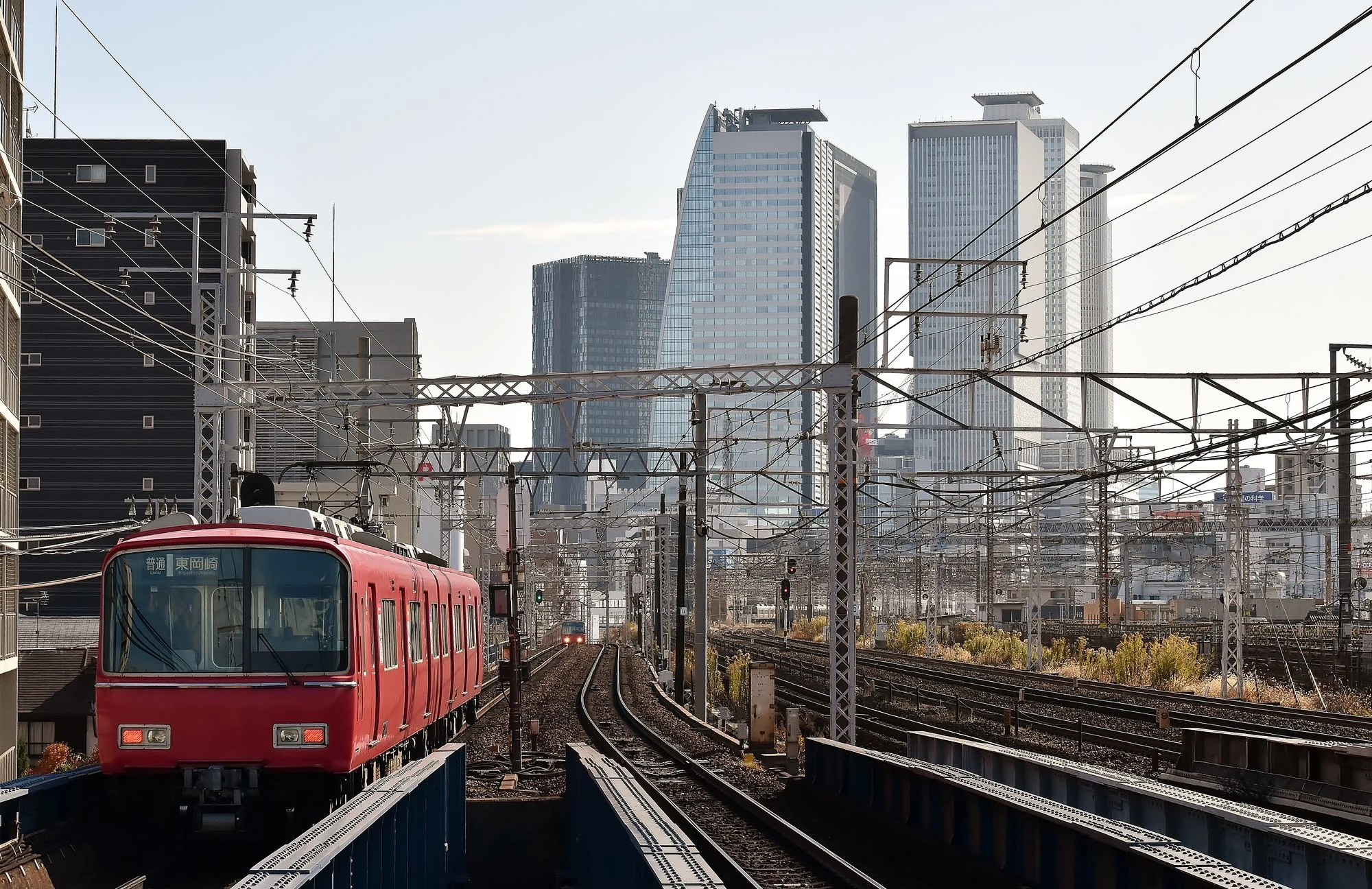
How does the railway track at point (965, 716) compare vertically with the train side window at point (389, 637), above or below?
below

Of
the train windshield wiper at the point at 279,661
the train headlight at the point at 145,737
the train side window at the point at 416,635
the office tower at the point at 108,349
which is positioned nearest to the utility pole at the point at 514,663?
the train side window at the point at 416,635

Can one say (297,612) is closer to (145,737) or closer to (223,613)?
(223,613)

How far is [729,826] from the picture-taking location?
17.7m

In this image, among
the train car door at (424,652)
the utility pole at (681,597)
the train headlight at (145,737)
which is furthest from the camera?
the utility pole at (681,597)

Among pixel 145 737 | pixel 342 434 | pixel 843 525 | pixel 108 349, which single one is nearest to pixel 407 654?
pixel 145 737

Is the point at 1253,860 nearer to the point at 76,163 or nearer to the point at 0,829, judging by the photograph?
the point at 0,829

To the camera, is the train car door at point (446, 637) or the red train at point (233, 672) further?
the train car door at point (446, 637)

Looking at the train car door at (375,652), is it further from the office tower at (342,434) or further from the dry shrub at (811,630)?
the dry shrub at (811,630)

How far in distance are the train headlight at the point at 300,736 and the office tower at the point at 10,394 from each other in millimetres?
16916

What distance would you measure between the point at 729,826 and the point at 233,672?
6.35 m

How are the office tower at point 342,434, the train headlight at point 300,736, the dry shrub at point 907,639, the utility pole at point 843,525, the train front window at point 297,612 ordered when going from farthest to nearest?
1. the dry shrub at point 907,639
2. the office tower at point 342,434
3. the utility pole at point 843,525
4. the train front window at point 297,612
5. the train headlight at point 300,736

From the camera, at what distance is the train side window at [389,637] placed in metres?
16.1

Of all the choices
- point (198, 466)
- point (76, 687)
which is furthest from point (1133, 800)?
point (76, 687)

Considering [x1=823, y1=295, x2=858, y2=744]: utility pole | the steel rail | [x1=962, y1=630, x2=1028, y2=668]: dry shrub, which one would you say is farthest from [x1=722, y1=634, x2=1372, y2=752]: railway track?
the steel rail
